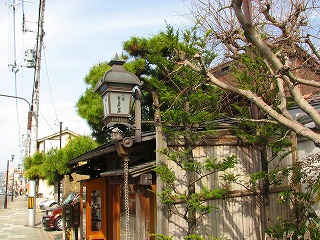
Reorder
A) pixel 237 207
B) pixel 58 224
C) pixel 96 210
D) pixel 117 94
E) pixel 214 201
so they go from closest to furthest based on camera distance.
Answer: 1. pixel 117 94
2. pixel 214 201
3. pixel 237 207
4. pixel 96 210
5. pixel 58 224

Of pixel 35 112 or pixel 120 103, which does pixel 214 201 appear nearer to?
pixel 120 103

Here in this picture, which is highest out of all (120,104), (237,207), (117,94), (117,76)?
(117,76)

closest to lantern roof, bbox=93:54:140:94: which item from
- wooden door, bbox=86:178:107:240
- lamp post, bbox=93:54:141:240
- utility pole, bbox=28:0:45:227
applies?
lamp post, bbox=93:54:141:240

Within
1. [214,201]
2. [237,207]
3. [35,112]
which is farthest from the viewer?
[35,112]

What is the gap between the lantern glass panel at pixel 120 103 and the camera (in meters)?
5.83

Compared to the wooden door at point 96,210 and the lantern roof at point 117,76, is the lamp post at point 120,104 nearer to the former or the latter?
the lantern roof at point 117,76

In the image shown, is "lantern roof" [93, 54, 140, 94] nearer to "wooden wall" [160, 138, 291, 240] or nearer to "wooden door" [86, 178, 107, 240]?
"wooden wall" [160, 138, 291, 240]

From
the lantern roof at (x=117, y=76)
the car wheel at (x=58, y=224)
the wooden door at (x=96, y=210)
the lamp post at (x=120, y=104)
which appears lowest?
the car wheel at (x=58, y=224)

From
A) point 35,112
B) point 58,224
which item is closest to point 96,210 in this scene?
point 58,224

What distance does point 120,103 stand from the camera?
19.3 feet

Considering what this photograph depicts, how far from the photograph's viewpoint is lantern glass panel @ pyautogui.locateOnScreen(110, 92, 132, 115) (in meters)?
A: 5.83

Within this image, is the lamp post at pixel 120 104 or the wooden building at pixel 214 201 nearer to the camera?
the lamp post at pixel 120 104

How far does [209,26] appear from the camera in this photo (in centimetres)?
776

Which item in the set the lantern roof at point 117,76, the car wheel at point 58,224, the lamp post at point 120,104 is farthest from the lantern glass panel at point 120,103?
the car wheel at point 58,224
